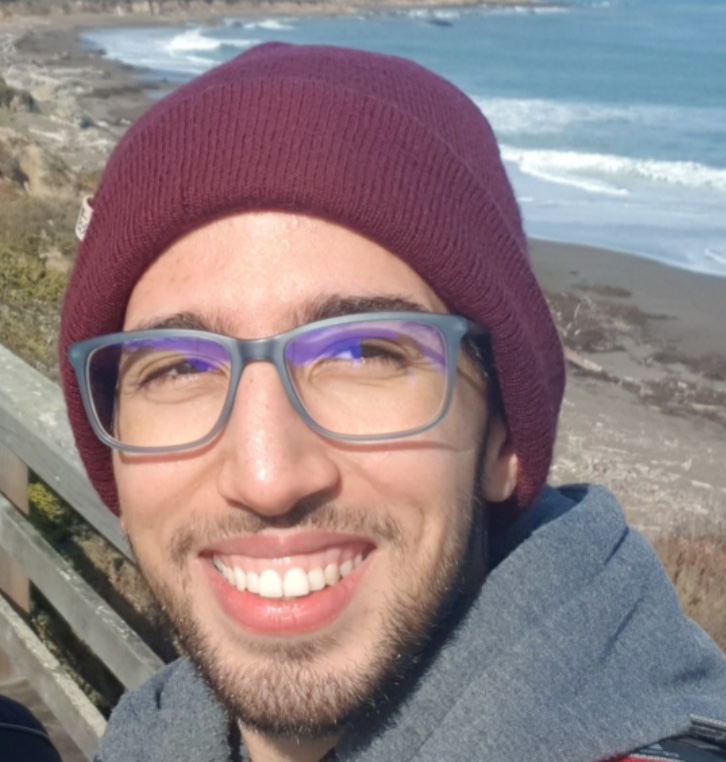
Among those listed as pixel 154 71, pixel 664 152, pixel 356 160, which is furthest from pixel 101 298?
pixel 154 71

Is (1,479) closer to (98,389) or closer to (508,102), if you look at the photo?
(98,389)

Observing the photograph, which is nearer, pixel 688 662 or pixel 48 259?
pixel 688 662

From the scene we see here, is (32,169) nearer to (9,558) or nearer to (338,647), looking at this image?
(9,558)

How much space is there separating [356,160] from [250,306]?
0.28 metres

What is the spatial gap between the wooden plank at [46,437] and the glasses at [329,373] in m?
0.50

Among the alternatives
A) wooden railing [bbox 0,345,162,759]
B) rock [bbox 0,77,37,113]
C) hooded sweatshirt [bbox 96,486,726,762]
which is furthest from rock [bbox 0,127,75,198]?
hooded sweatshirt [bbox 96,486,726,762]

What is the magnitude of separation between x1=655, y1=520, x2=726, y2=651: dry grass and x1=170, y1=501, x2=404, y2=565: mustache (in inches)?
120

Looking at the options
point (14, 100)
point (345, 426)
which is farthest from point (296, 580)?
point (14, 100)

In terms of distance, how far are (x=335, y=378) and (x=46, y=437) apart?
1.02 m

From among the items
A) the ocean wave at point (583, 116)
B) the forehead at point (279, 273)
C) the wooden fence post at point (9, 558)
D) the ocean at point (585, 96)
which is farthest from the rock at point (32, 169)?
the ocean wave at point (583, 116)

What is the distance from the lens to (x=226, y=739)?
1999 millimetres

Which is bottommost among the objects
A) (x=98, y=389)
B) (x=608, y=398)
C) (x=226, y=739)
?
(x=608, y=398)

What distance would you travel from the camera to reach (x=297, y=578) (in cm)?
171

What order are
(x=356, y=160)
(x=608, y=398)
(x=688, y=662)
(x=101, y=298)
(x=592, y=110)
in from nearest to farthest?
(x=688, y=662) → (x=356, y=160) → (x=101, y=298) → (x=608, y=398) → (x=592, y=110)
